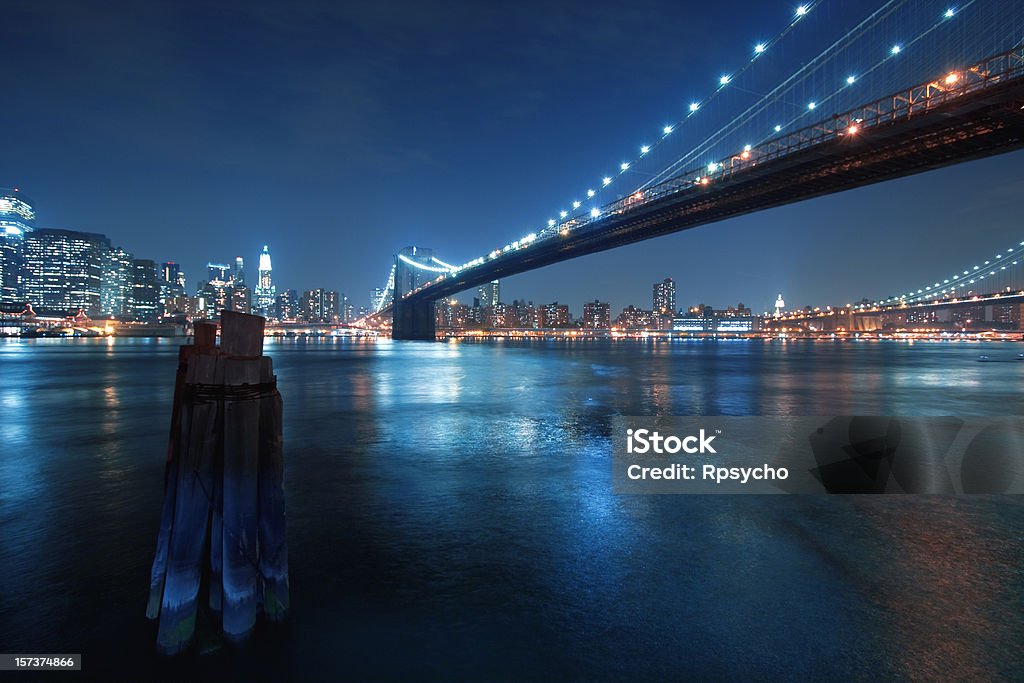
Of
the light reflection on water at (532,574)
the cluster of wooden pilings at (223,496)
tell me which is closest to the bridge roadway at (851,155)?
the light reflection on water at (532,574)

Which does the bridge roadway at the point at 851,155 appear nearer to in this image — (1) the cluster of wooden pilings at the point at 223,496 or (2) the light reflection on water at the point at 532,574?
(2) the light reflection on water at the point at 532,574

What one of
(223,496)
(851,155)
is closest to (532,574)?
(223,496)

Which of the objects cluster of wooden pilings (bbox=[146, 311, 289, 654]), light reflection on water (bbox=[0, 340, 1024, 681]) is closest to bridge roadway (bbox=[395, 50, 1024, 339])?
light reflection on water (bbox=[0, 340, 1024, 681])

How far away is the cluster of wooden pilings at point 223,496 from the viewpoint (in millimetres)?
4305

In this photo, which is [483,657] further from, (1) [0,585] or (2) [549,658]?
(1) [0,585]

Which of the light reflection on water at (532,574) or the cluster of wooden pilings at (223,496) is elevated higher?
the cluster of wooden pilings at (223,496)

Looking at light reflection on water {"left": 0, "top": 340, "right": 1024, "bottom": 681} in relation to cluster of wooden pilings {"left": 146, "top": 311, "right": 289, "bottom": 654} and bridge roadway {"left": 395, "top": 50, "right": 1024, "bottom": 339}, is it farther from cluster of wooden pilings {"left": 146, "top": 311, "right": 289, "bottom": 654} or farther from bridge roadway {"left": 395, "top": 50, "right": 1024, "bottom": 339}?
bridge roadway {"left": 395, "top": 50, "right": 1024, "bottom": 339}

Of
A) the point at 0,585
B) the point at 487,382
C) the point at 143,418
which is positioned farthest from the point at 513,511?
the point at 487,382

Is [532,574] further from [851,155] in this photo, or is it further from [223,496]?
[851,155]

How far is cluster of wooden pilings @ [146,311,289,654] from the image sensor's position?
4305 mm

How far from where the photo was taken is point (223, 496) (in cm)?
440

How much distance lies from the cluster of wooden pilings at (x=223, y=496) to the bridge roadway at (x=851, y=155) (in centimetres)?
3376

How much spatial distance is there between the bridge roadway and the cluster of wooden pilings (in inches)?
1329

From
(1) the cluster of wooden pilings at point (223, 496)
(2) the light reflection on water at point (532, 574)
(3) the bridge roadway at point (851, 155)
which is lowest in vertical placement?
(2) the light reflection on water at point (532, 574)
